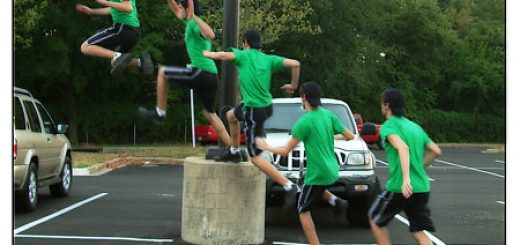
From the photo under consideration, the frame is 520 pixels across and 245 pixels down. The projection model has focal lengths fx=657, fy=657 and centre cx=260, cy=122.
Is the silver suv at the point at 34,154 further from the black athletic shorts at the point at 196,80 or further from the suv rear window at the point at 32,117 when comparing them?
the black athletic shorts at the point at 196,80

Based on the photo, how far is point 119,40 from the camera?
20.6 ft

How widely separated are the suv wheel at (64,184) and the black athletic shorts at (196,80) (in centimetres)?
609

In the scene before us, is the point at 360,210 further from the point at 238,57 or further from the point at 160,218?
the point at 238,57

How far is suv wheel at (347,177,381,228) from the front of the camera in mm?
8873

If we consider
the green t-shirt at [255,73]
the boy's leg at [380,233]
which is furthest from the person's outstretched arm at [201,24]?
the boy's leg at [380,233]

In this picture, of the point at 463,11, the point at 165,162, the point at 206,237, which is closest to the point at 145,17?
the point at 165,162

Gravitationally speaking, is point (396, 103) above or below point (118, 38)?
below

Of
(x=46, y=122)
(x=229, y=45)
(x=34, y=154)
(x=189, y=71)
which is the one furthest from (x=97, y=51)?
(x=46, y=122)

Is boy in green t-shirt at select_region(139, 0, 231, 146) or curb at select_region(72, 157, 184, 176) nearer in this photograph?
boy in green t-shirt at select_region(139, 0, 231, 146)

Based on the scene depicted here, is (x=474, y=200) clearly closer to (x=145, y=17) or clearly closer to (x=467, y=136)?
(x=145, y=17)

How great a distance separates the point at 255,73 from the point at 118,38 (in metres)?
1.39

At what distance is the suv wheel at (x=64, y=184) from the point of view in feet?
39.4

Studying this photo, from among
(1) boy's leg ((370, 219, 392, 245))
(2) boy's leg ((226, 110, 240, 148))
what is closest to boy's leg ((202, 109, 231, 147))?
(2) boy's leg ((226, 110, 240, 148))

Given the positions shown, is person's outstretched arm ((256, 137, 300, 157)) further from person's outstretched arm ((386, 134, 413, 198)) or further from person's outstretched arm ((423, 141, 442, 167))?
person's outstretched arm ((423, 141, 442, 167))
